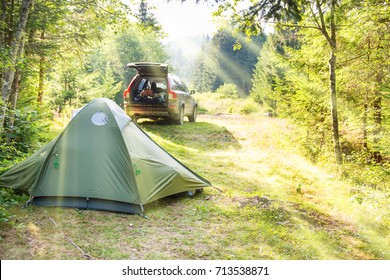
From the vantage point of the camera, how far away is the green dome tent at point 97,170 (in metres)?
5.29

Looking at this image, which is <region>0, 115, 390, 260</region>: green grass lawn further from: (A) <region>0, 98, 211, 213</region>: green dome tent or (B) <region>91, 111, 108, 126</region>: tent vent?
(B) <region>91, 111, 108, 126</region>: tent vent

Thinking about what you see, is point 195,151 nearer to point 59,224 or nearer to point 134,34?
point 59,224

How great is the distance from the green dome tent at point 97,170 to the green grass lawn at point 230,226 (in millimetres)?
233

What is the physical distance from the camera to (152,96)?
12750 mm

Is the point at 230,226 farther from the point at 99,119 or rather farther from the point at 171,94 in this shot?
the point at 171,94

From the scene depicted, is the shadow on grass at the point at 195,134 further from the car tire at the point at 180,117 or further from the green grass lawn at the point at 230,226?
the green grass lawn at the point at 230,226

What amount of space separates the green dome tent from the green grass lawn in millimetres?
233

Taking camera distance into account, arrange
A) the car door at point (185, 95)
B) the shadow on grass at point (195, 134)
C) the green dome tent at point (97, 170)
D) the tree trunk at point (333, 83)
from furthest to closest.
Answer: the car door at point (185, 95) < the shadow on grass at point (195, 134) < the tree trunk at point (333, 83) < the green dome tent at point (97, 170)

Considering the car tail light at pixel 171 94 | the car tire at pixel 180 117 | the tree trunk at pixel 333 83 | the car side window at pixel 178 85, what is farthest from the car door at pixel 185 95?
the tree trunk at pixel 333 83

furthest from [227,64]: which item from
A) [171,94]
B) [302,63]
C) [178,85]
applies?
[302,63]

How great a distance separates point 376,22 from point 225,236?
21.9 feet

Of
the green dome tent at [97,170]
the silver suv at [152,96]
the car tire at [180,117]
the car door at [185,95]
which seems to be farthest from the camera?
the car door at [185,95]

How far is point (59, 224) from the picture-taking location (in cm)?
466
